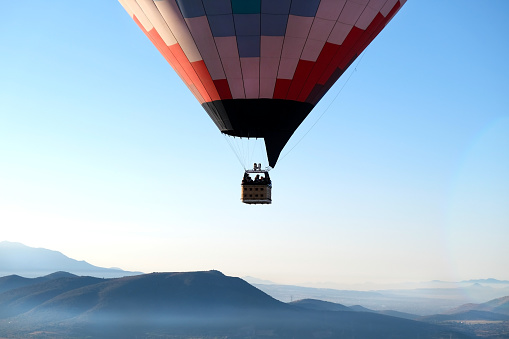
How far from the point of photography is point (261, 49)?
32.7 m

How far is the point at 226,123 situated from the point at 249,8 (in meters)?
6.38

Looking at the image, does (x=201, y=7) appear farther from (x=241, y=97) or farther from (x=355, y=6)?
(x=355, y=6)

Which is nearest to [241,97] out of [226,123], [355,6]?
Answer: [226,123]

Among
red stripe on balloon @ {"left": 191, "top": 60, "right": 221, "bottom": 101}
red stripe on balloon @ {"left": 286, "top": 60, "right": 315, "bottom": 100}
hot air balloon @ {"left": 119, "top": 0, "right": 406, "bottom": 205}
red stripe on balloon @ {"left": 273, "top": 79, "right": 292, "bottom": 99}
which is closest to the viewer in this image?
hot air balloon @ {"left": 119, "top": 0, "right": 406, "bottom": 205}

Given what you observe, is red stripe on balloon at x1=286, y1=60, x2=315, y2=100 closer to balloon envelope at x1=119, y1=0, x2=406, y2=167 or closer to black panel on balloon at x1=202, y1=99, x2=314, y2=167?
balloon envelope at x1=119, y1=0, x2=406, y2=167

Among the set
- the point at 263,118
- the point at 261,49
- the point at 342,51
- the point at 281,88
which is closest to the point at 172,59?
the point at 261,49

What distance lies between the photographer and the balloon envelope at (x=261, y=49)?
32062mm

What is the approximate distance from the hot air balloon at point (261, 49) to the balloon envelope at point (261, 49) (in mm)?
48

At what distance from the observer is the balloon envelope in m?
32.1

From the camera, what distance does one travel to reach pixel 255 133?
35562 millimetres

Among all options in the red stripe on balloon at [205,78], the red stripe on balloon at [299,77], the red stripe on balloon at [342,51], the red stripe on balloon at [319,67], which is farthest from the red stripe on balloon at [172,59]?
the red stripe on balloon at [342,51]

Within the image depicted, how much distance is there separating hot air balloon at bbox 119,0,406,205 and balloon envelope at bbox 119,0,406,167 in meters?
0.05

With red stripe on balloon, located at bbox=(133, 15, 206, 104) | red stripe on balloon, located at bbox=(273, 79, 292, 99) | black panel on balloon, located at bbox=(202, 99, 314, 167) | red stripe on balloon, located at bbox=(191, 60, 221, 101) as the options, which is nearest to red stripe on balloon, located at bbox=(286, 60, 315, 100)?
red stripe on balloon, located at bbox=(273, 79, 292, 99)

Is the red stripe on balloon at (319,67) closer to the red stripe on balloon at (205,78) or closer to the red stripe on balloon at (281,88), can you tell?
the red stripe on balloon at (281,88)
